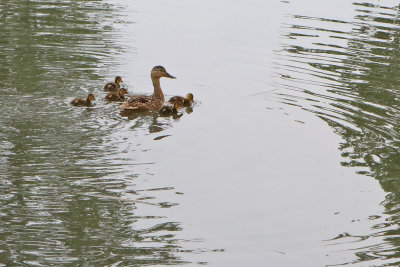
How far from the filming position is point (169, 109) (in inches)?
334

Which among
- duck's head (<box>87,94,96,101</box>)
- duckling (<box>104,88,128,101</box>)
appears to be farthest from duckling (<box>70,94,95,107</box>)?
duckling (<box>104,88,128,101</box>)

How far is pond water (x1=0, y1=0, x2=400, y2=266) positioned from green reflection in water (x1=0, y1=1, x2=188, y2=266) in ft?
0.06

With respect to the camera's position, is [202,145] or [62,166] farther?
[202,145]

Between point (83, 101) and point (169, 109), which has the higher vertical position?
point (83, 101)

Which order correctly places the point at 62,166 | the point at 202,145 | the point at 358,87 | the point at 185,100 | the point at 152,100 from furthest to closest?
1. the point at 358,87
2. the point at 152,100
3. the point at 185,100
4. the point at 202,145
5. the point at 62,166

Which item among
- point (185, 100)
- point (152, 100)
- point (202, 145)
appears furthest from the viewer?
point (152, 100)

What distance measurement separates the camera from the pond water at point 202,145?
538 cm

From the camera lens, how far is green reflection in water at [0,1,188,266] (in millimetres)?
5168

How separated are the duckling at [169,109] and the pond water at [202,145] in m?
0.07

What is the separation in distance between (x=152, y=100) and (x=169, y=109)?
31cm

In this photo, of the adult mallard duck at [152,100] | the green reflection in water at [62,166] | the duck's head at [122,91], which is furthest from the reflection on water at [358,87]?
the duck's head at [122,91]

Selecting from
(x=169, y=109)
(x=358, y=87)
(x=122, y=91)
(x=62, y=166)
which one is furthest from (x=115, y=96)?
(x=358, y=87)

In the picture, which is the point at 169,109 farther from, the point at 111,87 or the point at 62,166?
the point at 62,166

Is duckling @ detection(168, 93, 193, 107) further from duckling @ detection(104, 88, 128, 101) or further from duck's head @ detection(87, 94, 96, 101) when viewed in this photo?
duck's head @ detection(87, 94, 96, 101)
